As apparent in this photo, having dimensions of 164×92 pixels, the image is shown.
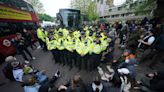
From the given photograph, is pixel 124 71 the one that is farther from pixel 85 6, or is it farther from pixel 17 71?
pixel 85 6

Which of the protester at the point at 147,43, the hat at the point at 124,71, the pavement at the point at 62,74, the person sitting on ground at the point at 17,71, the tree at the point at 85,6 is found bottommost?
the pavement at the point at 62,74

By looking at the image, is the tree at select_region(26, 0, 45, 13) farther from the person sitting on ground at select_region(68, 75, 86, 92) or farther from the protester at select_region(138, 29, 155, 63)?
the person sitting on ground at select_region(68, 75, 86, 92)

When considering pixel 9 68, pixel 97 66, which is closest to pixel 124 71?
pixel 97 66

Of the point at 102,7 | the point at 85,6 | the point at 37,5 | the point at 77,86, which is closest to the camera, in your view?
the point at 77,86

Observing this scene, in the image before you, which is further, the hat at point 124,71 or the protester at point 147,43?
the protester at point 147,43

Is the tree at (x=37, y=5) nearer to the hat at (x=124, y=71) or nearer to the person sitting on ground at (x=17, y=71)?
the person sitting on ground at (x=17, y=71)

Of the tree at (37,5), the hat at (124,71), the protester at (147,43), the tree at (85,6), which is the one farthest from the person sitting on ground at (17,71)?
the tree at (37,5)

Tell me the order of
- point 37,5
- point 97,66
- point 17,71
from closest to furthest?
point 17,71, point 97,66, point 37,5

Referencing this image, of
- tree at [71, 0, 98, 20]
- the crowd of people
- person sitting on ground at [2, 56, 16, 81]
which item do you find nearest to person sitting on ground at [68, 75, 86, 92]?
the crowd of people

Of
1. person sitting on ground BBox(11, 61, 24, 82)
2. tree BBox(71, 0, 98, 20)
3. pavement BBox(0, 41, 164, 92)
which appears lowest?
pavement BBox(0, 41, 164, 92)

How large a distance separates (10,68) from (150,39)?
6.51 metres

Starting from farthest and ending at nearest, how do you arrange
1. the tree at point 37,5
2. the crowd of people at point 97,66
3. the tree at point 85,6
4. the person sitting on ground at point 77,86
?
the tree at point 37,5 < the tree at point 85,6 < the crowd of people at point 97,66 < the person sitting on ground at point 77,86

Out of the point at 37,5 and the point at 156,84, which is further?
the point at 37,5

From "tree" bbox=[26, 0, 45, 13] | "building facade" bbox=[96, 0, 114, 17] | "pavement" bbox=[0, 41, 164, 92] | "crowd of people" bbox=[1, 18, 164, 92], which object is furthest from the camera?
"building facade" bbox=[96, 0, 114, 17]
